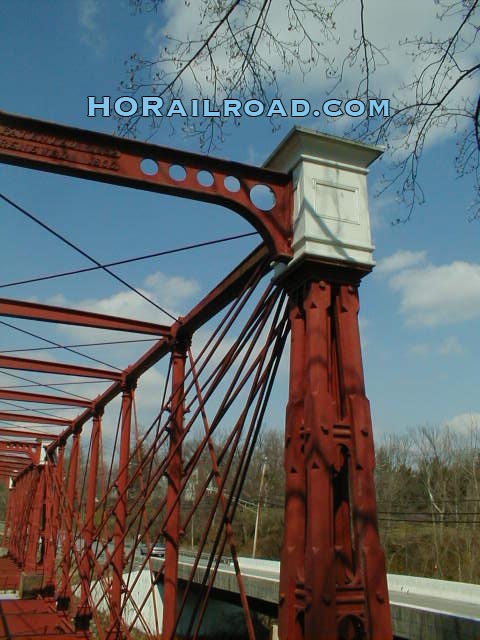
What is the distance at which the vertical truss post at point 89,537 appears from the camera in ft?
37.9

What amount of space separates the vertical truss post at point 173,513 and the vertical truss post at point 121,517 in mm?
1086

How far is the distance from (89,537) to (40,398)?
13.7 feet

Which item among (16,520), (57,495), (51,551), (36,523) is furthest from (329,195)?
(16,520)

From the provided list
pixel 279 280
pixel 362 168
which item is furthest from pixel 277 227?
pixel 362 168

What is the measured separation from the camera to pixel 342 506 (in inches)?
165

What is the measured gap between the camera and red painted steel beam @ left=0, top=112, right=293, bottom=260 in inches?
189

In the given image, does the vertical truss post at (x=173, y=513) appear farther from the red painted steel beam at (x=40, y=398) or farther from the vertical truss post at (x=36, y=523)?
the vertical truss post at (x=36, y=523)

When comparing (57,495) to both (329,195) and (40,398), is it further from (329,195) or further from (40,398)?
(329,195)

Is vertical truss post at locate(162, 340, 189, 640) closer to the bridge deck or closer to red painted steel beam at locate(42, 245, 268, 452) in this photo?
red painted steel beam at locate(42, 245, 268, 452)

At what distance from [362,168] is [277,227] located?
85 cm

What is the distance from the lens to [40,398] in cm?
1559

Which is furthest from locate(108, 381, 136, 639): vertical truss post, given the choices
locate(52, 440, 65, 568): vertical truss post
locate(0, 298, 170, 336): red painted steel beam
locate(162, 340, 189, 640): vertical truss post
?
locate(52, 440, 65, 568): vertical truss post

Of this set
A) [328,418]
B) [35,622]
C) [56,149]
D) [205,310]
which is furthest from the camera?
[35,622]

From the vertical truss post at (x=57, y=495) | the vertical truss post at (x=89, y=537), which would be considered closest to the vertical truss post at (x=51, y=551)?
the vertical truss post at (x=57, y=495)
